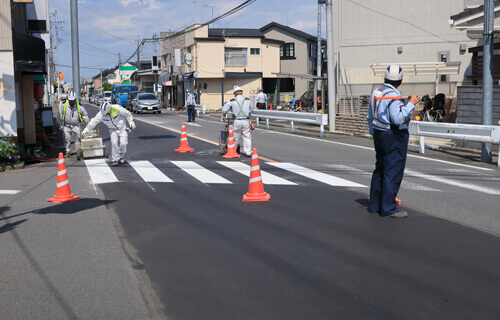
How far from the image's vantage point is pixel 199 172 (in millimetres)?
12539

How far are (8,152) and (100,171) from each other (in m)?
2.42

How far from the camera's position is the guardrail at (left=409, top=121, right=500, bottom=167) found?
13515 millimetres

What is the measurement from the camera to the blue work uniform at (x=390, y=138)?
7.51 m

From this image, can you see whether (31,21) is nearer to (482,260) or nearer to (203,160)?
(203,160)

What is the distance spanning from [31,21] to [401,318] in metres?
16.5

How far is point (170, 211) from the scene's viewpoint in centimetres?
845

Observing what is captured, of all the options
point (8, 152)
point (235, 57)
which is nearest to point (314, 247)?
point (8, 152)

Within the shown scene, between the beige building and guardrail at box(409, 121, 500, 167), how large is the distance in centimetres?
3785

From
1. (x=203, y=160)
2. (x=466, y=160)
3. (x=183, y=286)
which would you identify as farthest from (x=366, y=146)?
(x=183, y=286)

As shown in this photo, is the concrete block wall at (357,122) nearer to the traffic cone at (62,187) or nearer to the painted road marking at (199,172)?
the painted road marking at (199,172)

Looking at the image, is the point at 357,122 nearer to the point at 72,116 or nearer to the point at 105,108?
the point at 72,116

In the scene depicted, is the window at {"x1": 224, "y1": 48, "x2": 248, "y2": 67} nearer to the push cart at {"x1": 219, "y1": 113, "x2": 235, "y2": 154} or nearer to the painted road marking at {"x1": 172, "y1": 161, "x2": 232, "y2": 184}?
the push cart at {"x1": 219, "y1": 113, "x2": 235, "y2": 154}

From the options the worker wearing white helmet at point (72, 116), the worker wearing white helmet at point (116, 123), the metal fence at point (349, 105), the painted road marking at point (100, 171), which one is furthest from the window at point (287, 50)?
the worker wearing white helmet at point (116, 123)

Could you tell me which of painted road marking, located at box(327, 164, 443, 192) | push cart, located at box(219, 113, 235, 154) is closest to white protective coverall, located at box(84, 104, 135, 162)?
push cart, located at box(219, 113, 235, 154)
